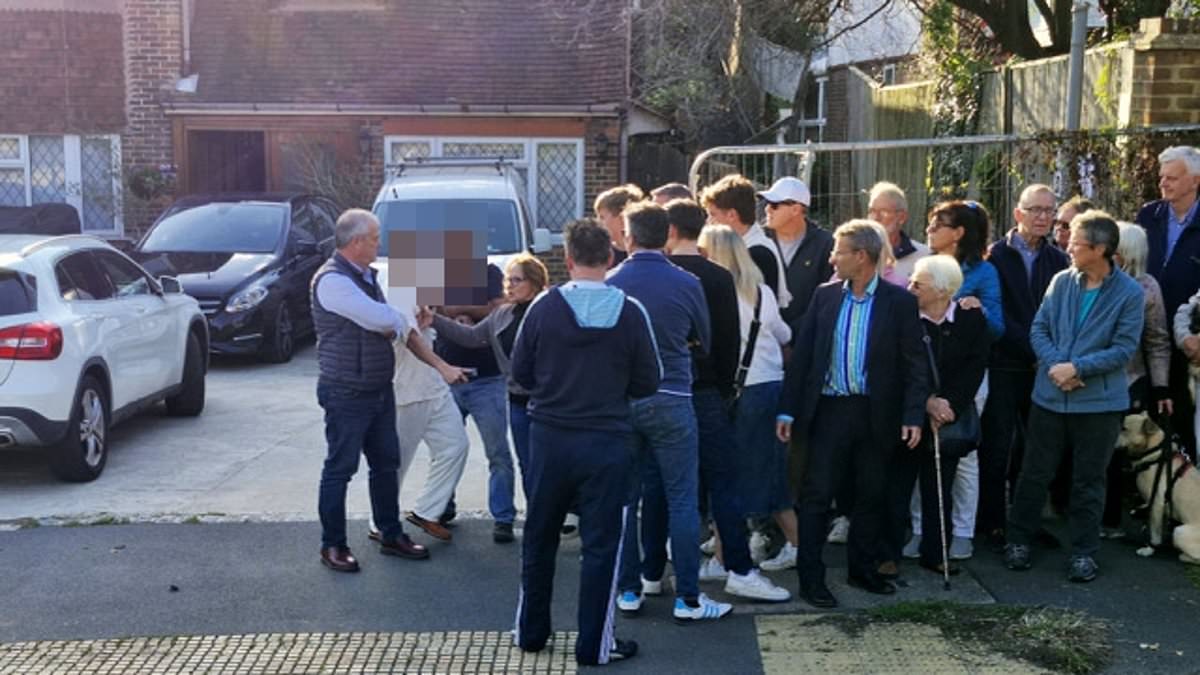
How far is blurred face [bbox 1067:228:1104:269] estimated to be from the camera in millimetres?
5863

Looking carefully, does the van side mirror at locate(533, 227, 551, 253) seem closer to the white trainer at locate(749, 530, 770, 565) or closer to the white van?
the white van

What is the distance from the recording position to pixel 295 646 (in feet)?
17.7

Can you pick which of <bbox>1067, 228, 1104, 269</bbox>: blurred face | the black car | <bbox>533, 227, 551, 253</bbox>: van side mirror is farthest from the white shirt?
the black car

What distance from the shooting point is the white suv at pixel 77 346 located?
7.59 m

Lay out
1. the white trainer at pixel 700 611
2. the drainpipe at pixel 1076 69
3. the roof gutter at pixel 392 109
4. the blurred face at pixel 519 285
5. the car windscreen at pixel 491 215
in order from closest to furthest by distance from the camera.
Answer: the white trainer at pixel 700 611 → the blurred face at pixel 519 285 → the drainpipe at pixel 1076 69 → the car windscreen at pixel 491 215 → the roof gutter at pixel 392 109

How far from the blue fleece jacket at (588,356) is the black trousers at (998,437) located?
239 centimetres

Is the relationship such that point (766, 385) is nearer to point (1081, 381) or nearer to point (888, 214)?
point (888, 214)

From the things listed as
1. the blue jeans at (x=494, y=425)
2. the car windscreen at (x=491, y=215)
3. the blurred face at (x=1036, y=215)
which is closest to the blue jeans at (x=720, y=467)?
the blue jeans at (x=494, y=425)

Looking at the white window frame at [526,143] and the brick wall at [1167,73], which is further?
the white window frame at [526,143]

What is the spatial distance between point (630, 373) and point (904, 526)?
2.09 meters

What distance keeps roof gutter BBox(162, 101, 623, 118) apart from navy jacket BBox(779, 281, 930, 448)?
12405mm

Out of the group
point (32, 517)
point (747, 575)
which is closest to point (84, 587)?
point (32, 517)

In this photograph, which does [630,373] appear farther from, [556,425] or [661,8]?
[661,8]

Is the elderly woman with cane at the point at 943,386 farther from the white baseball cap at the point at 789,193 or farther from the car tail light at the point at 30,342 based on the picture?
the car tail light at the point at 30,342
